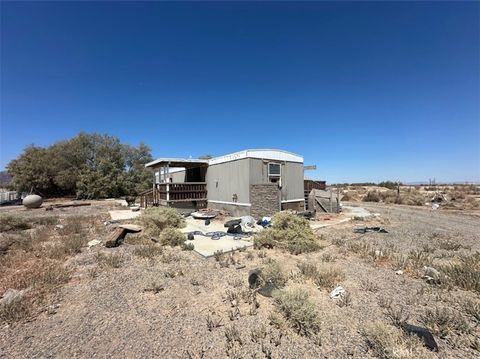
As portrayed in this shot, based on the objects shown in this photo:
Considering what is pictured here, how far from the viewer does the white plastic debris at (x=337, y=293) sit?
3.67 meters

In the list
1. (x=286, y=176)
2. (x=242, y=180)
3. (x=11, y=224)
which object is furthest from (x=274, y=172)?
(x=11, y=224)

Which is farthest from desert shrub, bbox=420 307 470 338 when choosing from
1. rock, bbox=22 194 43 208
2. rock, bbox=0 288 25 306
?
rock, bbox=22 194 43 208

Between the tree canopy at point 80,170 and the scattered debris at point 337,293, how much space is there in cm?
2685

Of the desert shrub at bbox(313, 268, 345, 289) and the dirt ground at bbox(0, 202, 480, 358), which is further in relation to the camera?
the desert shrub at bbox(313, 268, 345, 289)

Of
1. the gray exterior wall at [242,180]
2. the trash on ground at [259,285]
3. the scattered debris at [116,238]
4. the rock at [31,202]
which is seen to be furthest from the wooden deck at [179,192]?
the rock at [31,202]

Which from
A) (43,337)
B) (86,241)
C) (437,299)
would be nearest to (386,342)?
(437,299)

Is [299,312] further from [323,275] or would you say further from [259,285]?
[323,275]

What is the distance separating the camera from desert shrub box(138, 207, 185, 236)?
8.03 metres

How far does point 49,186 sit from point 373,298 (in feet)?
108

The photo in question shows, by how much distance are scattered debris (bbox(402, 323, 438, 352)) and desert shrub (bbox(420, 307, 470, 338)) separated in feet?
1.00

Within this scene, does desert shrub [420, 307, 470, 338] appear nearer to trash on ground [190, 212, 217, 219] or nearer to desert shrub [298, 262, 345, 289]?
desert shrub [298, 262, 345, 289]

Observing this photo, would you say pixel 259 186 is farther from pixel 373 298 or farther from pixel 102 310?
pixel 102 310

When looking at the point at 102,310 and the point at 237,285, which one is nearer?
the point at 102,310

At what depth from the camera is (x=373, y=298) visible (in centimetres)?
368
